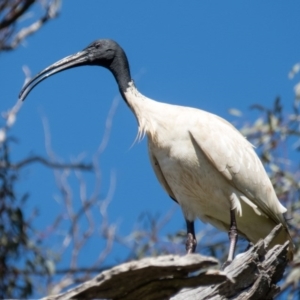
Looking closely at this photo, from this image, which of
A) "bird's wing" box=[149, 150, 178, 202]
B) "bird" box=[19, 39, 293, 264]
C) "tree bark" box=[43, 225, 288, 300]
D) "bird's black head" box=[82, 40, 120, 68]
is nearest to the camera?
"tree bark" box=[43, 225, 288, 300]

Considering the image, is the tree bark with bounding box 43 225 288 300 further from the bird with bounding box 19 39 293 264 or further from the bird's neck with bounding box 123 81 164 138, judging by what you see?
the bird's neck with bounding box 123 81 164 138

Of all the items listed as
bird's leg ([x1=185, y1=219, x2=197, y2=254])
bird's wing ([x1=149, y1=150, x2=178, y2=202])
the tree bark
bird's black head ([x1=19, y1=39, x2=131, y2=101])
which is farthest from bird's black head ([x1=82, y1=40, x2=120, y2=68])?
the tree bark

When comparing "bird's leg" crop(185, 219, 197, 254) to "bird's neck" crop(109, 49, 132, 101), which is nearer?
"bird's leg" crop(185, 219, 197, 254)

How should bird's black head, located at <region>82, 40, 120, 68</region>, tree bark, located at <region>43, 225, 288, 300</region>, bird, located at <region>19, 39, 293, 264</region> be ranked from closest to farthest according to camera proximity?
tree bark, located at <region>43, 225, 288, 300</region> < bird, located at <region>19, 39, 293, 264</region> < bird's black head, located at <region>82, 40, 120, 68</region>

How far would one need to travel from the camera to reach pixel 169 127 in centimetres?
656

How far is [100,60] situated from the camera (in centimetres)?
705

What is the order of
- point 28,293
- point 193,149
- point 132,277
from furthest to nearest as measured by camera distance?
1. point 28,293
2. point 193,149
3. point 132,277

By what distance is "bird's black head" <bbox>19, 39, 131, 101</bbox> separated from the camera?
22.8 feet

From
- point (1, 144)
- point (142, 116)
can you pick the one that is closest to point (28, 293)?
point (1, 144)

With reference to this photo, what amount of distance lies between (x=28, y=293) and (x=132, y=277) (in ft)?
18.1

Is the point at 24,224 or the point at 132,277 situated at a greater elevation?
the point at 24,224

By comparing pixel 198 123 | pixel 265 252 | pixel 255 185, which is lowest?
→ pixel 265 252

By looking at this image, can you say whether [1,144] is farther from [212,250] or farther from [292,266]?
[292,266]

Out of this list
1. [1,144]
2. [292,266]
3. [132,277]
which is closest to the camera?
[132,277]
